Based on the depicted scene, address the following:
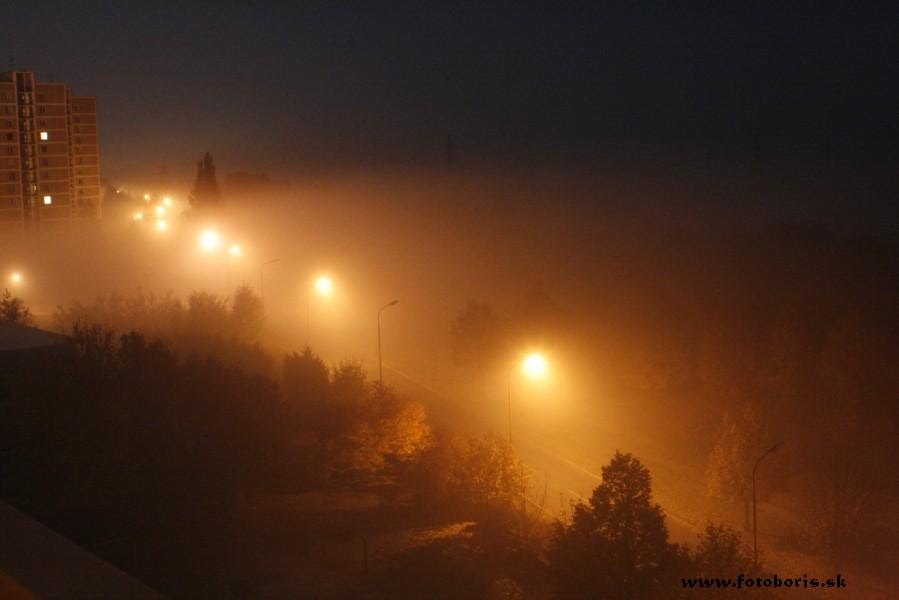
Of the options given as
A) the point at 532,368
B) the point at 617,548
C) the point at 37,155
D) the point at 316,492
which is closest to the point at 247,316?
the point at 532,368

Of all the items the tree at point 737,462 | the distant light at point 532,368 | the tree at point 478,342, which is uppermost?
the tree at point 478,342

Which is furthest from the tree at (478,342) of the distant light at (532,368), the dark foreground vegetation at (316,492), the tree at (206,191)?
the tree at (206,191)

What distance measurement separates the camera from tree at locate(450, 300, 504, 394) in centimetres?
1856

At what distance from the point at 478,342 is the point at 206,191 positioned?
17223 mm

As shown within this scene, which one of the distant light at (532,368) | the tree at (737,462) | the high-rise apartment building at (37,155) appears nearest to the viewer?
the tree at (737,462)

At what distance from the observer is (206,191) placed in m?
31.8

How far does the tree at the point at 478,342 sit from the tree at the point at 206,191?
1624 centimetres

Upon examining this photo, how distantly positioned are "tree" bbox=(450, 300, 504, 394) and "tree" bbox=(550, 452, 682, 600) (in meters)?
10.9

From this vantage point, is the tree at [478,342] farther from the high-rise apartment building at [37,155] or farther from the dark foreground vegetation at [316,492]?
the high-rise apartment building at [37,155]

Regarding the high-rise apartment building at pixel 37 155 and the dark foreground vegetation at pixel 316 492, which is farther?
the high-rise apartment building at pixel 37 155

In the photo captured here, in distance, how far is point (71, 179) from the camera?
2903 cm

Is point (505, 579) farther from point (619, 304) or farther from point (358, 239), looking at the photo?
point (358, 239)

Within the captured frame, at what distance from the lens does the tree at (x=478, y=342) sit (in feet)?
60.9

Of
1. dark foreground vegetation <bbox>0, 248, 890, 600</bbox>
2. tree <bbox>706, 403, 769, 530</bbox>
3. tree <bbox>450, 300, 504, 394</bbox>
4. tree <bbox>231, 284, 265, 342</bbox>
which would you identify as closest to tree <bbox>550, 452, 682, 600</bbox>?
dark foreground vegetation <bbox>0, 248, 890, 600</bbox>
